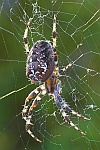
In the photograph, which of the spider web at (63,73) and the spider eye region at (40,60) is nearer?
the spider eye region at (40,60)

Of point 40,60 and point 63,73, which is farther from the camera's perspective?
point 63,73

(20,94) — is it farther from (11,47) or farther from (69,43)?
(69,43)

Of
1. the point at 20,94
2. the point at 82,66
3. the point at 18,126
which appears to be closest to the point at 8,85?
the point at 20,94

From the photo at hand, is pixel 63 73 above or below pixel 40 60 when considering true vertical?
below

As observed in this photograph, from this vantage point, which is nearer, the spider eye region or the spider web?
the spider eye region
